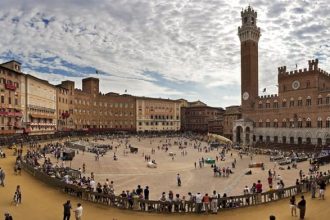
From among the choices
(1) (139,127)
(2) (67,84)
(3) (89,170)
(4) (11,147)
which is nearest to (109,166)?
(3) (89,170)

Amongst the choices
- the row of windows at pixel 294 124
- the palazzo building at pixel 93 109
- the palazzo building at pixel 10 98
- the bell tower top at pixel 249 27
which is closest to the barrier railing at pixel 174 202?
the palazzo building at pixel 10 98

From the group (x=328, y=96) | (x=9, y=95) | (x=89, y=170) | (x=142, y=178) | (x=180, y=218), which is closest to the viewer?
(x=180, y=218)

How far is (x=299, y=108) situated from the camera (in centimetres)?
7512

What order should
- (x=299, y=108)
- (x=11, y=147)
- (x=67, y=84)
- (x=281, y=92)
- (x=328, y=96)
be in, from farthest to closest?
(x=67, y=84)
(x=281, y=92)
(x=299, y=108)
(x=328, y=96)
(x=11, y=147)

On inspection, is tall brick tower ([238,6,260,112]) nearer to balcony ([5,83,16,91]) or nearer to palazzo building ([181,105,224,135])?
palazzo building ([181,105,224,135])

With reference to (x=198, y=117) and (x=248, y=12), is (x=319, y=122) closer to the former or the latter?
(x=248, y=12)

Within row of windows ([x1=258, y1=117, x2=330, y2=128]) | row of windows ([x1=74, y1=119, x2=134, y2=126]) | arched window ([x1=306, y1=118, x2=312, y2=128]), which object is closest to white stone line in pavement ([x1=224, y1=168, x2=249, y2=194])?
row of windows ([x1=258, y1=117, x2=330, y2=128])

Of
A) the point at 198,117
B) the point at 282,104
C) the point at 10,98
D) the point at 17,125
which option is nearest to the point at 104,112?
the point at 198,117

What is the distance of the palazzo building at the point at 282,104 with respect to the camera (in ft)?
233

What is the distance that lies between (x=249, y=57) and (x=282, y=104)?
17963 millimetres

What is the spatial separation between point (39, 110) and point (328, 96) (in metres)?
68.2

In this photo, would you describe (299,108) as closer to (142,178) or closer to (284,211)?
(142,178)

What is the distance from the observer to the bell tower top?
90.3m

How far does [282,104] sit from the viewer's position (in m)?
80.1
